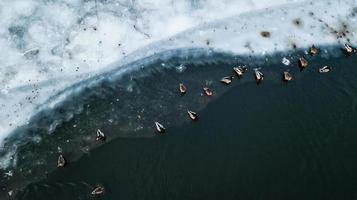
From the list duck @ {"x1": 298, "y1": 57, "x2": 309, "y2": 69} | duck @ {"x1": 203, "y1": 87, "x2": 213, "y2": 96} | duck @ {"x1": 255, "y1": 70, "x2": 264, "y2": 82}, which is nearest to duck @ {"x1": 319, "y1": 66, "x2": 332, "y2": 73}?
duck @ {"x1": 298, "y1": 57, "x2": 309, "y2": 69}

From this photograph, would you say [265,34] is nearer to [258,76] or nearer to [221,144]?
[258,76]

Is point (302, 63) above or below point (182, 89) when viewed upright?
above

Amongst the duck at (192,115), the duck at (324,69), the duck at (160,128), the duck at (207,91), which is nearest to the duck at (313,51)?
the duck at (324,69)

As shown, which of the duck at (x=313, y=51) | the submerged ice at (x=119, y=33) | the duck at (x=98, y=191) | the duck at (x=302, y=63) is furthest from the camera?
the duck at (x=313, y=51)

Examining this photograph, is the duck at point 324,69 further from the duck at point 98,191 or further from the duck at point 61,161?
the duck at point 61,161

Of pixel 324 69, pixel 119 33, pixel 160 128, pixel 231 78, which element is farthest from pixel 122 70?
pixel 324 69
